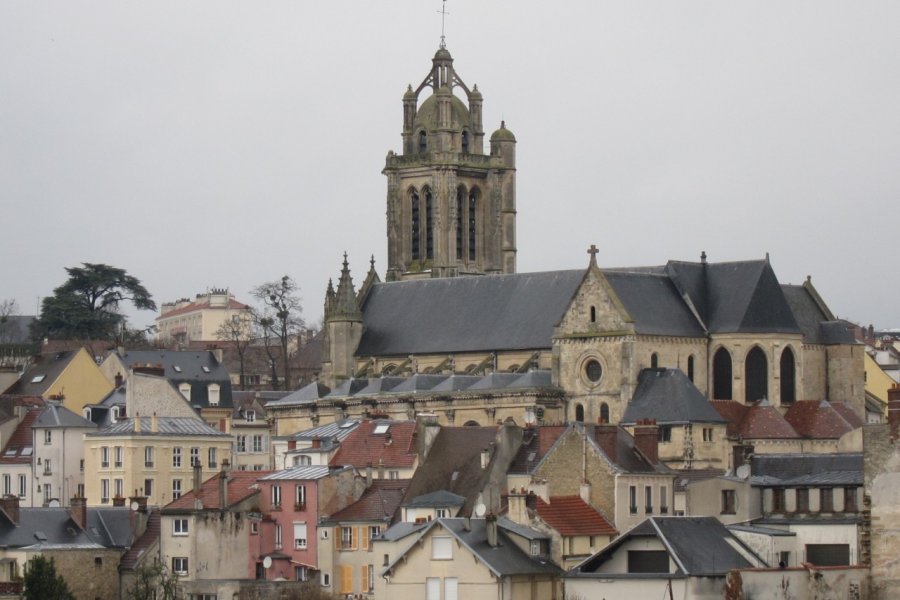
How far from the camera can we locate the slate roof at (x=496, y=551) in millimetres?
64750

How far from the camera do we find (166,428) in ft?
300

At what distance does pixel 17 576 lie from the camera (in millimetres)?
71625

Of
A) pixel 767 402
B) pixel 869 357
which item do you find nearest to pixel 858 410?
pixel 767 402

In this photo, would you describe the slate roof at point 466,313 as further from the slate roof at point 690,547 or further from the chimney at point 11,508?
the slate roof at point 690,547

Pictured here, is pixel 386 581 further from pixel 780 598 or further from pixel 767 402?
pixel 767 402

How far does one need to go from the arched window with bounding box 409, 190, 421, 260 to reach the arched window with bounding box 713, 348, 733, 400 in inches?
1146

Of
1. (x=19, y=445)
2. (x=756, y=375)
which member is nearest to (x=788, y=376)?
(x=756, y=375)

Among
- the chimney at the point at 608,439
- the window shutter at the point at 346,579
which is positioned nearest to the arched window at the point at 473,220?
the chimney at the point at 608,439

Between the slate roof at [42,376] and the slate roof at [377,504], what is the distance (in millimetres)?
28654

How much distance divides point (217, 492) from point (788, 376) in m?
30.8

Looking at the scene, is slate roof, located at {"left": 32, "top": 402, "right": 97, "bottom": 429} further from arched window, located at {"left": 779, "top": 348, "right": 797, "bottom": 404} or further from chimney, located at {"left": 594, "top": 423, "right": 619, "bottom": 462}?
arched window, located at {"left": 779, "top": 348, "right": 797, "bottom": 404}

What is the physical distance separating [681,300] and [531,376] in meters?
6.29

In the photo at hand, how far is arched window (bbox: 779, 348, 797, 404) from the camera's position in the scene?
3944 inches

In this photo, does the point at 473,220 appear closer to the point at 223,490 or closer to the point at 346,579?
the point at 223,490
